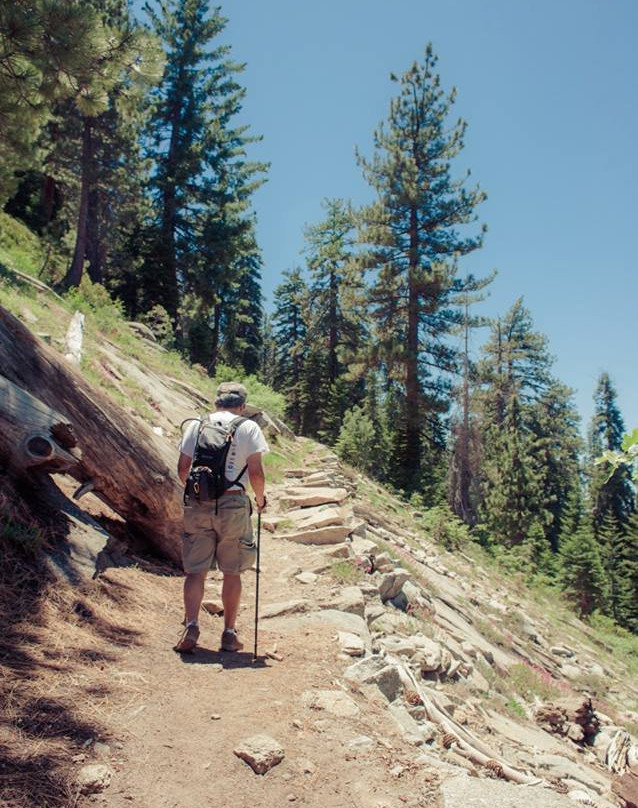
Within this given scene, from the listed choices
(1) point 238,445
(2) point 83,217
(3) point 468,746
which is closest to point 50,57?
(1) point 238,445

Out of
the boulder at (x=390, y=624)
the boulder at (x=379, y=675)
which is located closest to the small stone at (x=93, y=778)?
the boulder at (x=379, y=675)

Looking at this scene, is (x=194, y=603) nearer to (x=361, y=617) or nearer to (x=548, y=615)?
(x=361, y=617)

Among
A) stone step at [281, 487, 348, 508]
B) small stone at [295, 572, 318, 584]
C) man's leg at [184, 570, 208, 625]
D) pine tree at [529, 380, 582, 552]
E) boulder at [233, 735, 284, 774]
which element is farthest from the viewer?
pine tree at [529, 380, 582, 552]

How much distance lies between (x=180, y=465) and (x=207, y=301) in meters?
22.4

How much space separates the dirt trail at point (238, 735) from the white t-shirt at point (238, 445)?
4.35ft

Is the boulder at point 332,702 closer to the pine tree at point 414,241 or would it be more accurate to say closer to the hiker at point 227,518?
the hiker at point 227,518

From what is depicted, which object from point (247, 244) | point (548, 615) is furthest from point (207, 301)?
point (548, 615)

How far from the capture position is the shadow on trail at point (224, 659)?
3.91 m

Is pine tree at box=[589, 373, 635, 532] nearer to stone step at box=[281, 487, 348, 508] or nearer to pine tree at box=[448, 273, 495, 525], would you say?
pine tree at box=[448, 273, 495, 525]

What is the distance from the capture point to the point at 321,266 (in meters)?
36.4

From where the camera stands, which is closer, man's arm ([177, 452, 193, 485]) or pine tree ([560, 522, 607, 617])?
man's arm ([177, 452, 193, 485])

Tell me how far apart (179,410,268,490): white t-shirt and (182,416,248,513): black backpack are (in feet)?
0.12

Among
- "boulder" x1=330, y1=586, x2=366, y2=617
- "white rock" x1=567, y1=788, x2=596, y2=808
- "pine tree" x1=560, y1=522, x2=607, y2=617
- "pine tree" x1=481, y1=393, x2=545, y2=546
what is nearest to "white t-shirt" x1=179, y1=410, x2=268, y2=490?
"boulder" x1=330, y1=586, x2=366, y2=617

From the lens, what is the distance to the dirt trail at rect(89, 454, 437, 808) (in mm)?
2457
